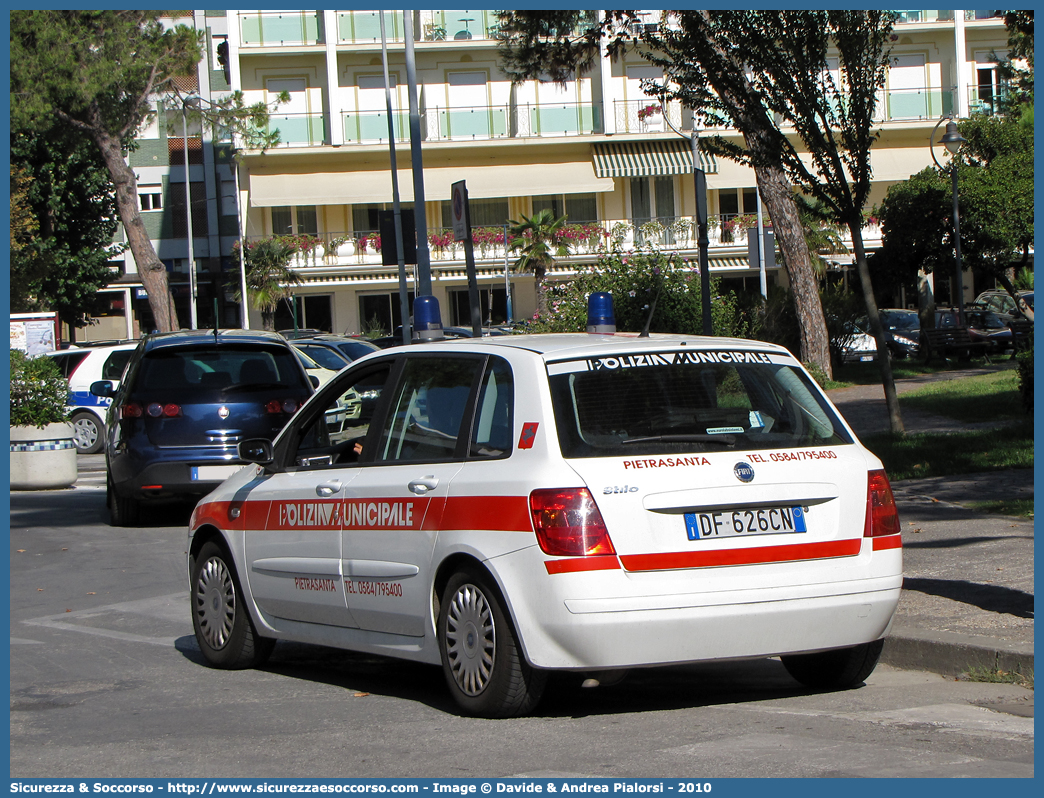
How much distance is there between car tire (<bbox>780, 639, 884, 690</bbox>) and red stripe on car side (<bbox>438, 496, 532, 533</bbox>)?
148cm

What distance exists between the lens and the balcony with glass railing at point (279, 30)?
1996 inches

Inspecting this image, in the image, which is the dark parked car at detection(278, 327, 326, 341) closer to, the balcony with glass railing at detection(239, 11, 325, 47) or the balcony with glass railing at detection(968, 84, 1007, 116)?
the balcony with glass railing at detection(239, 11, 325, 47)

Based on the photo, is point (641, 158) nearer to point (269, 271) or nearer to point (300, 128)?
A: point (300, 128)

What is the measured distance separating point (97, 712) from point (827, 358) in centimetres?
2124

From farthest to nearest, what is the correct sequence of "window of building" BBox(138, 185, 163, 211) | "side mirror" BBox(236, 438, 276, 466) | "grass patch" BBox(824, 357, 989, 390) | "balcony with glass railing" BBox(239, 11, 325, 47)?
"window of building" BBox(138, 185, 163, 211)
"balcony with glass railing" BBox(239, 11, 325, 47)
"grass patch" BBox(824, 357, 989, 390)
"side mirror" BBox(236, 438, 276, 466)

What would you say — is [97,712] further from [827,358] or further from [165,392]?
[827,358]

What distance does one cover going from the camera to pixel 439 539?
560 centimetres

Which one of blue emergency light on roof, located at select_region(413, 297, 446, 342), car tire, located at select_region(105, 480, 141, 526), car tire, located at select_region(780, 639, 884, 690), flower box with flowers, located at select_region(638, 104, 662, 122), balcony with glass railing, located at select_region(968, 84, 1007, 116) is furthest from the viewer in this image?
balcony with glass railing, located at select_region(968, 84, 1007, 116)

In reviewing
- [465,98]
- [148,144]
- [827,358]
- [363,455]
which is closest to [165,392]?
[363,455]

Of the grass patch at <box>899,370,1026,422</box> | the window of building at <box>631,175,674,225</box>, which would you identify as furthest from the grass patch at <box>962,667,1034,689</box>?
the window of building at <box>631,175,674,225</box>

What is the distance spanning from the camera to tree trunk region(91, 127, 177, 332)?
1336 inches

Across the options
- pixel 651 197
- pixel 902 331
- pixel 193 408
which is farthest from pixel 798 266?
pixel 651 197

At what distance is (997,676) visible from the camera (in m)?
5.98

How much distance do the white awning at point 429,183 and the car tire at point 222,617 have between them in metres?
43.1
